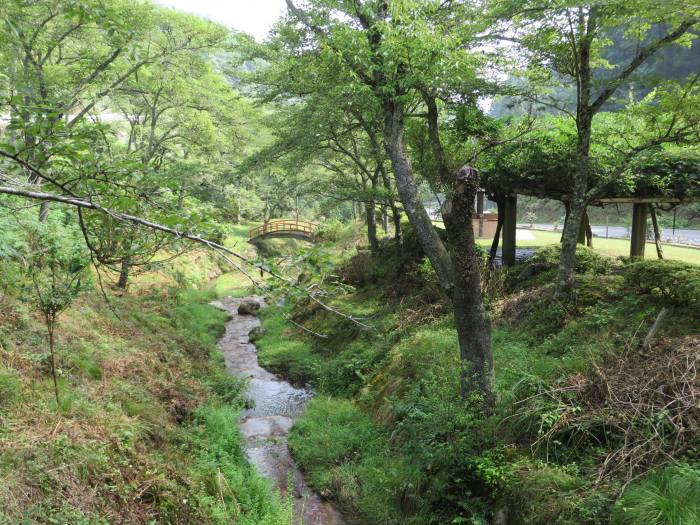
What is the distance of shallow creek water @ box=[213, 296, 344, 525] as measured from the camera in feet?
22.2

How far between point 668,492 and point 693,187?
7.05 meters

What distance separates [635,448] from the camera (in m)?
4.00

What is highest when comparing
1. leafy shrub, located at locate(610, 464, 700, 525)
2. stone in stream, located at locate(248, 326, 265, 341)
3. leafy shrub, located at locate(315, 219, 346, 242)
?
leafy shrub, located at locate(315, 219, 346, 242)

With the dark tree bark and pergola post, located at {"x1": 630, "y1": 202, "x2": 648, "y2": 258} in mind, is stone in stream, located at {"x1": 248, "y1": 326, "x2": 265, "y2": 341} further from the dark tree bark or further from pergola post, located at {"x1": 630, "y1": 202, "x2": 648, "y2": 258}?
pergola post, located at {"x1": 630, "y1": 202, "x2": 648, "y2": 258}

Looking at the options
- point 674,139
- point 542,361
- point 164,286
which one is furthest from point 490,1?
point 164,286

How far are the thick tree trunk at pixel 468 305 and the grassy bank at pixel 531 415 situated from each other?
0.36 meters

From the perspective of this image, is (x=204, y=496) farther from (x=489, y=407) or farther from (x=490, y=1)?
(x=490, y=1)

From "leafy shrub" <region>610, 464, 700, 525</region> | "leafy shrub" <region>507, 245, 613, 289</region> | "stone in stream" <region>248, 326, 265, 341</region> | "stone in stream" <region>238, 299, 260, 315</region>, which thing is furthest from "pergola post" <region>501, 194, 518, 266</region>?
"stone in stream" <region>238, 299, 260, 315</region>

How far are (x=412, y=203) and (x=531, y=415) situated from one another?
11.4 ft

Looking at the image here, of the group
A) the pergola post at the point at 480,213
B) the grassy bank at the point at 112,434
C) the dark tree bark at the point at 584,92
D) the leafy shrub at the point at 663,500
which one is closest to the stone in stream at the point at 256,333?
the grassy bank at the point at 112,434

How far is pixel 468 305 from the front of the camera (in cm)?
579

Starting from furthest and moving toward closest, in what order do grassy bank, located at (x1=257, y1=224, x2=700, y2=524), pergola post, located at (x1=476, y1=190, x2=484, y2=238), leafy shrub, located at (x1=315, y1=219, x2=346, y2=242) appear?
1. leafy shrub, located at (x1=315, y1=219, x2=346, y2=242)
2. pergola post, located at (x1=476, y1=190, x2=484, y2=238)
3. grassy bank, located at (x1=257, y1=224, x2=700, y2=524)

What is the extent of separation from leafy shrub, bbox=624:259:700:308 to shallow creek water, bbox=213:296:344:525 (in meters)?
6.25

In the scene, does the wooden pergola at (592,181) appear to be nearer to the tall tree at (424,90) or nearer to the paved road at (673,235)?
the tall tree at (424,90)
